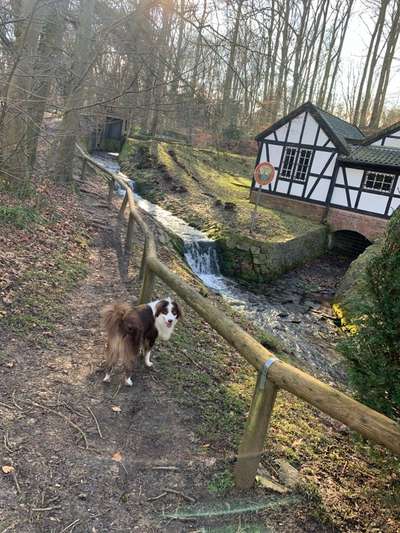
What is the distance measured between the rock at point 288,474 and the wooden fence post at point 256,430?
1.22 feet

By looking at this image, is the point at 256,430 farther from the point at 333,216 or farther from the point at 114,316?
the point at 333,216

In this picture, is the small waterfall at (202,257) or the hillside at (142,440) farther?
the small waterfall at (202,257)

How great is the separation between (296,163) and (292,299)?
900cm

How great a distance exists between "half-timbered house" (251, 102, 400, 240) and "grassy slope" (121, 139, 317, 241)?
1.31 metres

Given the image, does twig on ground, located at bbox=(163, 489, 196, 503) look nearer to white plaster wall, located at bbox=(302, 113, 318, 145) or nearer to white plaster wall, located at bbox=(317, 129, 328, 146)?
white plaster wall, located at bbox=(317, 129, 328, 146)

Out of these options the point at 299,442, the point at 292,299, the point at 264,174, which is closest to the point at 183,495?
the point at 299,442

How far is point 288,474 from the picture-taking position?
3.50 meters

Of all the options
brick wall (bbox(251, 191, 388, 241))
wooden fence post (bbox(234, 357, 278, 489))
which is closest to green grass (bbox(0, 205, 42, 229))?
wooden fence post (bbox(234, 357, 278, 489))

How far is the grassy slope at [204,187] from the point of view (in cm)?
1653

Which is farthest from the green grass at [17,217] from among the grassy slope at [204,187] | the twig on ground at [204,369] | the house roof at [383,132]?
the house roof at [383,132]

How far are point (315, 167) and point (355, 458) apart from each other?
1660cm

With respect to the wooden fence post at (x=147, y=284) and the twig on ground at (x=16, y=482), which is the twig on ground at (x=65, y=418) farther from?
the wooden fence post at (x=147, y=284)

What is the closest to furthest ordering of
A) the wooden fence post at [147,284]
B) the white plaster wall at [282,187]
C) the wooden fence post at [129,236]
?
the wooden fence post at [147,284], the wooden fence post at [129,236], the white plaster wall at [282,187]

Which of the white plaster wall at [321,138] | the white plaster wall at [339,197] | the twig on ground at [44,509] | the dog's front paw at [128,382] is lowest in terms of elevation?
the twig on ground at [44,509]
